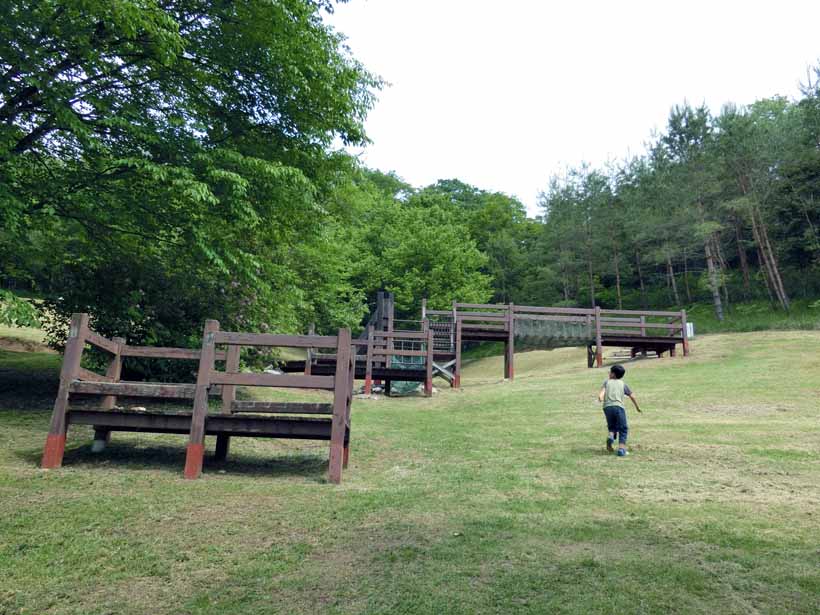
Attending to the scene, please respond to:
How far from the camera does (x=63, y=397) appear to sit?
25.3ft

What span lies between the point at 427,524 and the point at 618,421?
462cm

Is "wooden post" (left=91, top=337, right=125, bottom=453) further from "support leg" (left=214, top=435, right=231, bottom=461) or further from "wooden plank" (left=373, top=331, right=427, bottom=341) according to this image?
"wooden plank" (left=373, top=331, right=427, bottom=341)

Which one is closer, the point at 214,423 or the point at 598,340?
the point at 214,423

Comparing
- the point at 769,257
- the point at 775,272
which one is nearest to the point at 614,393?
the point at 775,272

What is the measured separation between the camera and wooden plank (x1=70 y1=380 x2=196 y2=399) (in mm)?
7688

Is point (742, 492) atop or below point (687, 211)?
below

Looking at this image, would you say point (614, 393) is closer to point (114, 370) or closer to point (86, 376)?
point (114, 370)

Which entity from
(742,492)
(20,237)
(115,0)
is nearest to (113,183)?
(20,237)

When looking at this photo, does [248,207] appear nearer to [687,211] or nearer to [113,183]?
[113,183]

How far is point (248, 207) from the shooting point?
11.1 metres

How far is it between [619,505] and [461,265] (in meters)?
39.8

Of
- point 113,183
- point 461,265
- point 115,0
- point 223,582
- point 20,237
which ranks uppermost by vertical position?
point 461,265

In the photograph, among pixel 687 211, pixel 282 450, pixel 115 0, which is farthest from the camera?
pixel 687 211

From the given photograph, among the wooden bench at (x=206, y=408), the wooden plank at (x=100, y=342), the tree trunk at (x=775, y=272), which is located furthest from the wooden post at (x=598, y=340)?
the wooden plank at (x=100, y=342)
